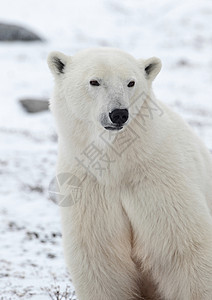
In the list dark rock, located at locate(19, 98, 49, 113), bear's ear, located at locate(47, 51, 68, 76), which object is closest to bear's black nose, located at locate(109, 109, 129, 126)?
bear's ear, located at locate(47, 51, 68, 76)

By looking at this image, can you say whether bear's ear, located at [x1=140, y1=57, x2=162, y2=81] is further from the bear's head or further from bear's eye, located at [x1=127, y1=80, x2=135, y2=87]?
bear's eye, located at [x1=127, y1=80, x2=135, y2=87]

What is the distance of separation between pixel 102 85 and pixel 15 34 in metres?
20.4

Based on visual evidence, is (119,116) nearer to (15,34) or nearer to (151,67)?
(151,67)

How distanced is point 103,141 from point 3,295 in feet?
5.27

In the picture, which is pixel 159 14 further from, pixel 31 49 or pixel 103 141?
pixel 103 141

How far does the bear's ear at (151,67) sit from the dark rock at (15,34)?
19.9m

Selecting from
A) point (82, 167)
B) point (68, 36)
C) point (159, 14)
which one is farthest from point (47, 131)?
point (159, 14)

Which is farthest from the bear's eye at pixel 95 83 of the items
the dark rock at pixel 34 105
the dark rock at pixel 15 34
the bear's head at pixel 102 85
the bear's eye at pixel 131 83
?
the dark rock at pixel 15 34

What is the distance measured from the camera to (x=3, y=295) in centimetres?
376

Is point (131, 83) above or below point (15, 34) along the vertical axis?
above

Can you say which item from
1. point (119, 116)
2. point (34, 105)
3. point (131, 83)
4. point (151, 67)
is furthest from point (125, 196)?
point (34, 105)

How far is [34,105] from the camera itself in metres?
13.9

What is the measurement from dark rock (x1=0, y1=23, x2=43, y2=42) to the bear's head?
65.3ft

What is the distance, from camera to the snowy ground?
194 inches
